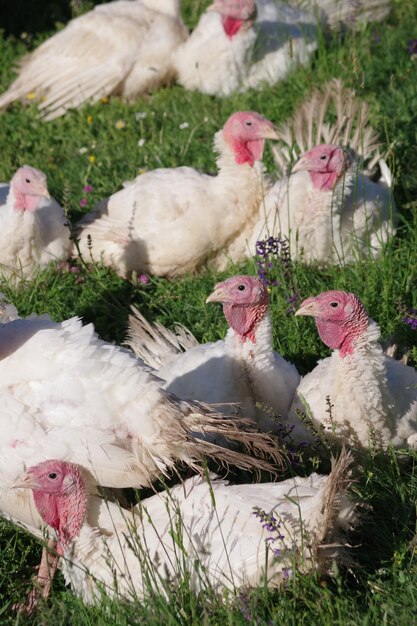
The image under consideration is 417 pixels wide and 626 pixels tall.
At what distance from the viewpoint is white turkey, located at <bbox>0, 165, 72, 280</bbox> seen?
19.1ft

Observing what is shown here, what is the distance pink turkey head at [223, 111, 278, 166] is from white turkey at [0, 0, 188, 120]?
7.72 feet

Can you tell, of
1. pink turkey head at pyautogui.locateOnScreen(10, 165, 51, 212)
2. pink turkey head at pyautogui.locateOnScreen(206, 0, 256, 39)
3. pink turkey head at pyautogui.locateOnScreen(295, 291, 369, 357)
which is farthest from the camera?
pink turkey head at pyautogui.locateOnScreen(206, 0, 256, 39)

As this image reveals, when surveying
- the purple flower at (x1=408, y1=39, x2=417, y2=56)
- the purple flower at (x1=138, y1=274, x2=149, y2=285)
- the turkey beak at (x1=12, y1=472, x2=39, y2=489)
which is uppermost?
the turkey beak at (x1=12, y1=472, x2=39, y2=489)

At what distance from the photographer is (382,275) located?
532 centimetres

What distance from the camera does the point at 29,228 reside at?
19.4 feet

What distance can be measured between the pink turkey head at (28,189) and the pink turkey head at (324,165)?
1579mm

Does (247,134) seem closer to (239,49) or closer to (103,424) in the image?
(239,49)

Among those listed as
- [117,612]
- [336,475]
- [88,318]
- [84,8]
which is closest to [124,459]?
[117,612]

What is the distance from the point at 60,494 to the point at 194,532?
0.60 meters

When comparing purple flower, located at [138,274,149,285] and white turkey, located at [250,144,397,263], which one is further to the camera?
purple flower, located at [138,274,149,285]

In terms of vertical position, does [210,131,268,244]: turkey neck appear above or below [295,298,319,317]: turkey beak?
below

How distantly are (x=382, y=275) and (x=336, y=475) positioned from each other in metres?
2.14

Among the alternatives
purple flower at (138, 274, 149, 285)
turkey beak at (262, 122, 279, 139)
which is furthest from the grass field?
turkey beak at (262, 122, 279, 139)

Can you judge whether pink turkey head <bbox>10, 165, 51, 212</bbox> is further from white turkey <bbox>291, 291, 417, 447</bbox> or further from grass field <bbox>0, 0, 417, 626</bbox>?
white turkey <bbox>291, 291, 417, 447</bbox>
